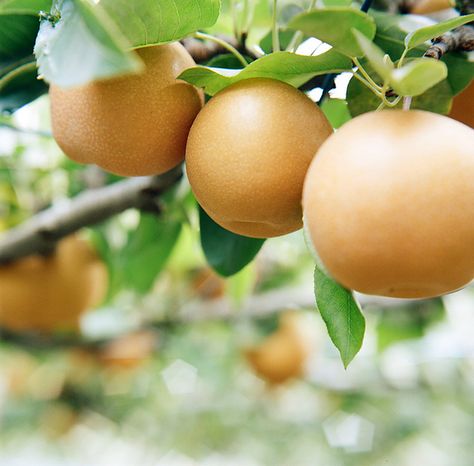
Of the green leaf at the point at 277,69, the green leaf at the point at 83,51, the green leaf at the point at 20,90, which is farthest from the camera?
the green leaf at the point at 20,90

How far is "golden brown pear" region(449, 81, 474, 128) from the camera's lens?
0.52m

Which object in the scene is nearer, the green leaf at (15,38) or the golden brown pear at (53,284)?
the green leaf at (15,38)

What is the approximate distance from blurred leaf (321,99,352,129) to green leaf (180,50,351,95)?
207 millimetres

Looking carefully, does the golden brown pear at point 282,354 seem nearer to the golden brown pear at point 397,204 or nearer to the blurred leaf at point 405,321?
the blurred leaf at point 405,321

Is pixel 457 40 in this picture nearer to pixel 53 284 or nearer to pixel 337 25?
pixel 337 25

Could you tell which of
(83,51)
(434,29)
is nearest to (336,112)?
(434,29)

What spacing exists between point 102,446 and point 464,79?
9.85ft

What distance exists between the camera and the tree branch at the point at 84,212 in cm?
77

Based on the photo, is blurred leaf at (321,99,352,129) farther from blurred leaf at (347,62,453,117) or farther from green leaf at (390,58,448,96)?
green leaf at (390,58,448,96)

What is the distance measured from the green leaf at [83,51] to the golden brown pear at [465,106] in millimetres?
306

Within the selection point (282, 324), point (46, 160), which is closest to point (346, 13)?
point (46, 160)

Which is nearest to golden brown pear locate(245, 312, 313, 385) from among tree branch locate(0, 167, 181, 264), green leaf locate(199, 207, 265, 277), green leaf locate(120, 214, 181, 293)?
green leaf locate(120, 214, 181, 293)

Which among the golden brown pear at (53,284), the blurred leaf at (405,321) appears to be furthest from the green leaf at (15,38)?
the blurred leaf at (405,321)

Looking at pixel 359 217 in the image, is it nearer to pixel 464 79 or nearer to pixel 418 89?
pixel 418 89
